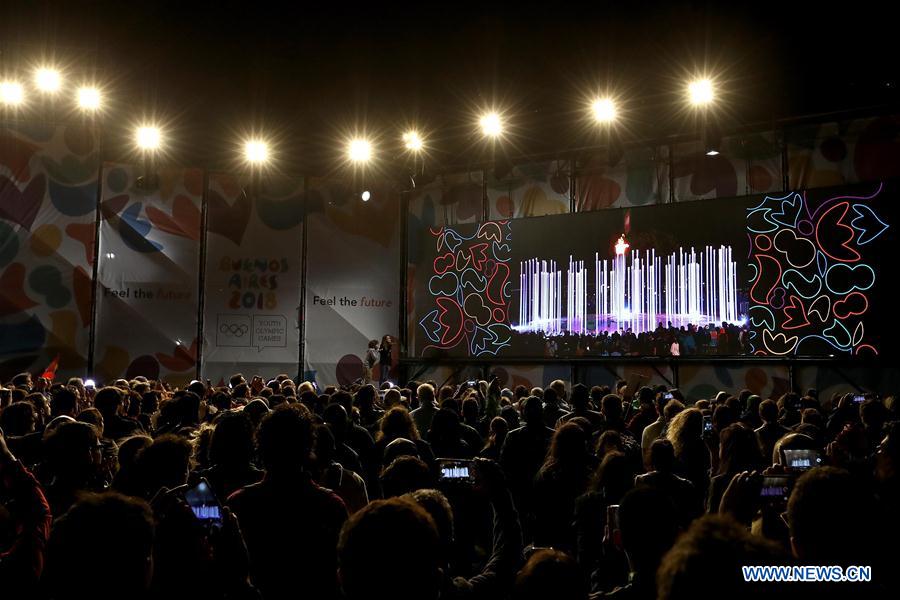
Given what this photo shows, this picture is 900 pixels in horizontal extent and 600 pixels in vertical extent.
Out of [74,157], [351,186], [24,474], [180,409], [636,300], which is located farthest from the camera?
[351,186]

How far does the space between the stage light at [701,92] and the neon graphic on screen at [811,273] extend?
7.64ft

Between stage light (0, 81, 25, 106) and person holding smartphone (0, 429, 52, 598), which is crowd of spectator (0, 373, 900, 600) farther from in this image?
stage light (0, 81, 25, 106)

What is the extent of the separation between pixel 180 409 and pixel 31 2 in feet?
23.2

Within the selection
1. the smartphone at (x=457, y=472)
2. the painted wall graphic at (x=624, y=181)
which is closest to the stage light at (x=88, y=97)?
the painted wall graphic at (x=624, y=181)

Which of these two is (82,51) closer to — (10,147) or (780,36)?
(10,147)

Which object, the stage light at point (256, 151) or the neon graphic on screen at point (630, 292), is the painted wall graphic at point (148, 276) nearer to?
the stage light at point (256, 151)

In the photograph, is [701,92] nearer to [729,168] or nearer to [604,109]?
[604,109]

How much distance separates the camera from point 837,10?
10.1m

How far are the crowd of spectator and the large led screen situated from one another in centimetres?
926

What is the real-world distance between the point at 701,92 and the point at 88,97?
10.4m

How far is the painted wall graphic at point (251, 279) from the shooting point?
17.2 m

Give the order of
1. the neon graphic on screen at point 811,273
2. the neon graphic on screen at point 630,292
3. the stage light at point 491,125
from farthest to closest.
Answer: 1. the neon graphic on screen at point 630,292
2. the stage light at point 491,125
3. the neon graphic on screen at point 811,273

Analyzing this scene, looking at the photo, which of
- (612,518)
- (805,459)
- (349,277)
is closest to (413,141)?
(349,277)

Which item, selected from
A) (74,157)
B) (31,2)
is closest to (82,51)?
(31,2)
